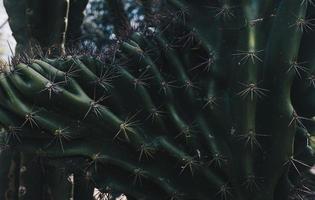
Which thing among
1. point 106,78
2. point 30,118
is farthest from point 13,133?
point 106,78

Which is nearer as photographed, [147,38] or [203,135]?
[203,135]

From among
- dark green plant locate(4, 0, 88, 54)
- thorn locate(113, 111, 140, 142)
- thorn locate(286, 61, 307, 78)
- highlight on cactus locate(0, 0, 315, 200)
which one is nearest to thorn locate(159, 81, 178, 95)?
highlight on cactus locate(0, 0, 315, 200)

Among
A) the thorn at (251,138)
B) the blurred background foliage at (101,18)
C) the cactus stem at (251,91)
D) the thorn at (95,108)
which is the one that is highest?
the blurred background foliage at (101,18)

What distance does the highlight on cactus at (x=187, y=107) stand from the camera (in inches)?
125

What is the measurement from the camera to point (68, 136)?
334 cm

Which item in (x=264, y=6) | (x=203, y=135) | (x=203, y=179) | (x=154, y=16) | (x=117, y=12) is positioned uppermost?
(x=117, y=12)

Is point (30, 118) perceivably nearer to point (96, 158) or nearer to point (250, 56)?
point (96, 158)

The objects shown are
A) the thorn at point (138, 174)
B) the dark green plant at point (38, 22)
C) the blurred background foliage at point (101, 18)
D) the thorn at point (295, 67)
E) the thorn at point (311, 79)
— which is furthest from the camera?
the blurred background foliage at point (101, 18)

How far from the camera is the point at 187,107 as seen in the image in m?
3.42

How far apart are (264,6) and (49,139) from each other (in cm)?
147

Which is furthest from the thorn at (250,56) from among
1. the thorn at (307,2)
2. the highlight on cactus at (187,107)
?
the thorn at (307,2)

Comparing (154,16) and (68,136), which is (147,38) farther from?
(68,136)

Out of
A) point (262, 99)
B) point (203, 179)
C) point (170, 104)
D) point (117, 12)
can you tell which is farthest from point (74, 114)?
point (117, 12)

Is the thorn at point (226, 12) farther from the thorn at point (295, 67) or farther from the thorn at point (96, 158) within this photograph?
the thorn at point (96, 158)
